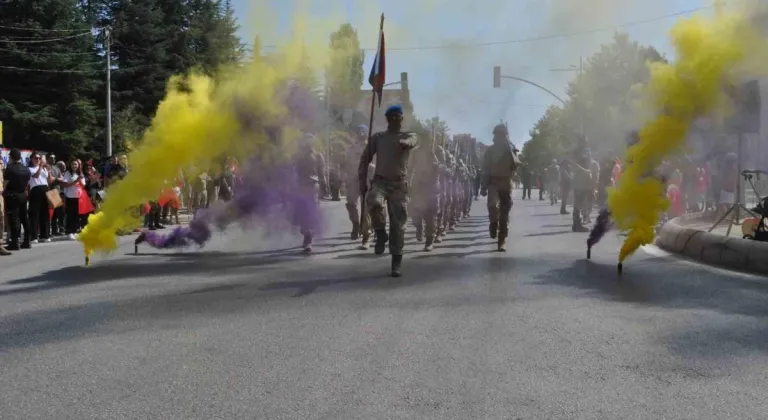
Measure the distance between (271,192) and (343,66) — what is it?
10.3 ft

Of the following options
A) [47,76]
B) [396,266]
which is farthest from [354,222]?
[47,76]

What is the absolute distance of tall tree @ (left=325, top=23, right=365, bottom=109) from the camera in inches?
512

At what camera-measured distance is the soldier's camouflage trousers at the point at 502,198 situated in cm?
1240

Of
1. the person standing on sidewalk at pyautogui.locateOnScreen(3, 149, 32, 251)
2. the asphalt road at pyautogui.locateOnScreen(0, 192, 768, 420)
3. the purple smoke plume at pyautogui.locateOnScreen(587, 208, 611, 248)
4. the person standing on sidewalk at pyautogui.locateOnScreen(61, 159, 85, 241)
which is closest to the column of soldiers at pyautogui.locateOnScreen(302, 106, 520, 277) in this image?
the asphalt road at pyautogui.locateOnScreen(0, 192, 768, 420)

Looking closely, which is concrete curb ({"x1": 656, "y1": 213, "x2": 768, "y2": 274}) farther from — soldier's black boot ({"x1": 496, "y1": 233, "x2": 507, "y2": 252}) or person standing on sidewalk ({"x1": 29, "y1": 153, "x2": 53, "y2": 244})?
person standing on sidewalk ({"x1": 29, "y1": 153, "x2": 53, "y2": 244})

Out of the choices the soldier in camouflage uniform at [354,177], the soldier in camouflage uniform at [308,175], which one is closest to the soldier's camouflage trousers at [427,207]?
the soldier in camouflage uniform at [354,177]

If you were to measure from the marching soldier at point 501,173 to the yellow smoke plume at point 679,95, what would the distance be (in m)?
3.11

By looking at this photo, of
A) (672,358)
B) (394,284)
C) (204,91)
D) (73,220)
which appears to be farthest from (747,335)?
(73,220)

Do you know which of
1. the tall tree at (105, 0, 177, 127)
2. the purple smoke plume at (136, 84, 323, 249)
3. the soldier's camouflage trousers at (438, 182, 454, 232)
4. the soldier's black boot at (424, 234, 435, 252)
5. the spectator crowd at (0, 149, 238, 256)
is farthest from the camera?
the tall tree at (105, 0, 177, 127)

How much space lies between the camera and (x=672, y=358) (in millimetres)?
5309

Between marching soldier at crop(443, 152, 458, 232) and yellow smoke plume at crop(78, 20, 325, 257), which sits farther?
marching soldier at crop(443, 152, 458, 232)

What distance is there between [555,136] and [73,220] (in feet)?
146

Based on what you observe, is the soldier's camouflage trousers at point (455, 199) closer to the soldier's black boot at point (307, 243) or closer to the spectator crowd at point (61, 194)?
the spectator crowd at point (61, 194)

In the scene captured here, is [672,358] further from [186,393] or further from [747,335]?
[186,393]
